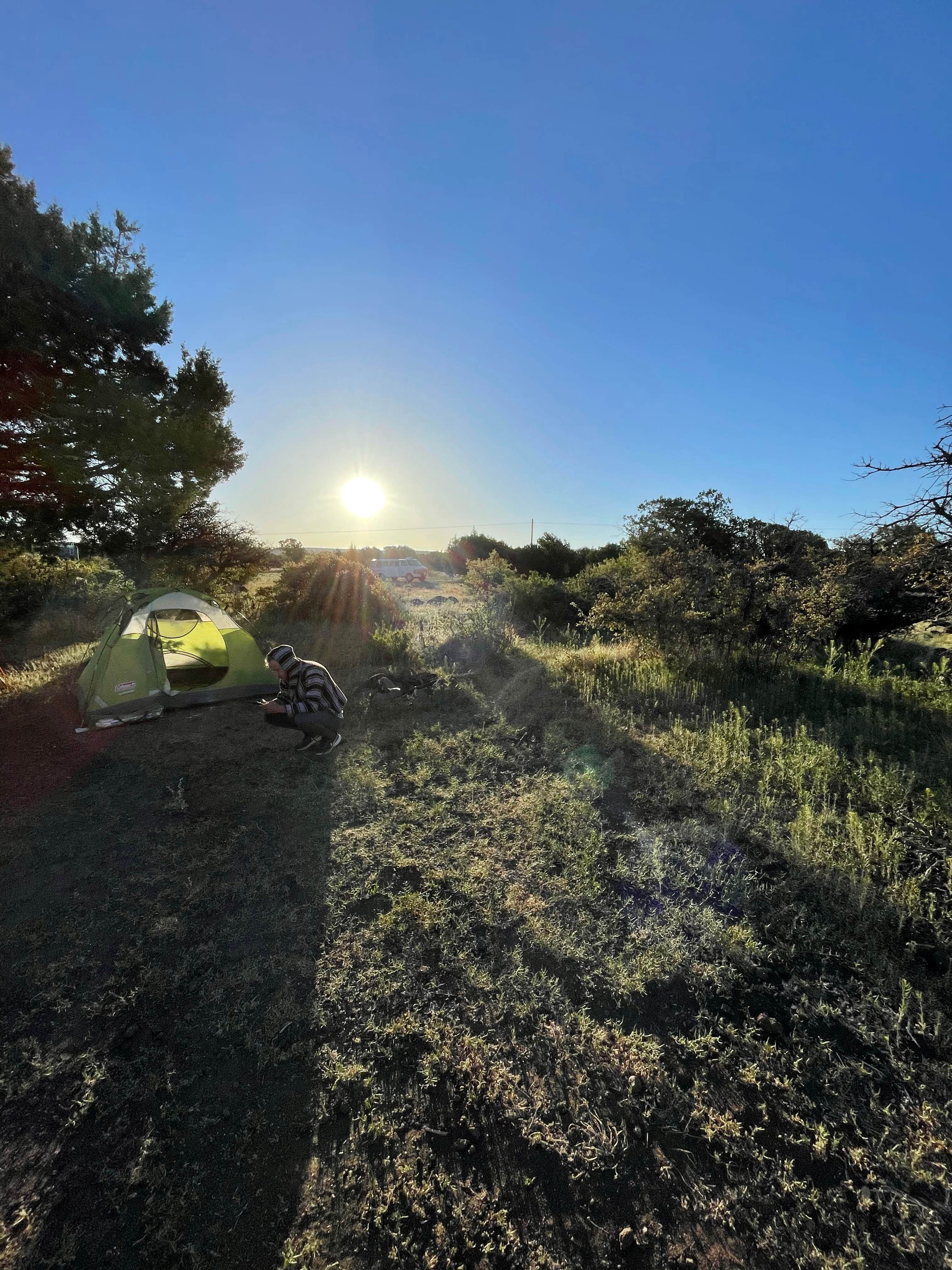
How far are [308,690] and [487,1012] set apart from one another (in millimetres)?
4725

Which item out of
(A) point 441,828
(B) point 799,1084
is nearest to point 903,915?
(B) point 799,1084

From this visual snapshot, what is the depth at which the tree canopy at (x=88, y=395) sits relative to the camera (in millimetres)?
11055

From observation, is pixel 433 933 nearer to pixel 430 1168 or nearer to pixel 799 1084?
pixel 430 1168

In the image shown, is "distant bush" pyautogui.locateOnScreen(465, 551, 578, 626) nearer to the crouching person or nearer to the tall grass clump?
the tall grass clump

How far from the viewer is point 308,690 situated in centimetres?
692

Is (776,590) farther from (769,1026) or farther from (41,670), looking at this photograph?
(41,670)

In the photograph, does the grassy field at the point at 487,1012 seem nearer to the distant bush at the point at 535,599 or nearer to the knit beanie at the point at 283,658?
the knit beanie at the point at 283,658

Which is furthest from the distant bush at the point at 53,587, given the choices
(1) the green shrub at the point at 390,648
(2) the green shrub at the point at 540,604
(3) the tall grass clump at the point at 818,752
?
(3) the tall grass clump at the point at 818,752

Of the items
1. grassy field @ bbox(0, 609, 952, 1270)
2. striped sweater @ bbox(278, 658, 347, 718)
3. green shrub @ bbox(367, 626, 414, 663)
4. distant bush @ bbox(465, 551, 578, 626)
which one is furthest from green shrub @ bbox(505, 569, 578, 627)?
grassy field @ bbox(0, 609, 952, 1270)

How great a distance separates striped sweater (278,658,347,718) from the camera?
691 centimetres

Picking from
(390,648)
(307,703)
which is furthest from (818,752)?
(390,648)

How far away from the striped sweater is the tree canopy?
10.7m

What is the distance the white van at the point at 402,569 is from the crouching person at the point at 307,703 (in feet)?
74.6

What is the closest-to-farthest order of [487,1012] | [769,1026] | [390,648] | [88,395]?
1. [769,1026]
2. [487,1012]
3. [390,648]
4. [88,395]
